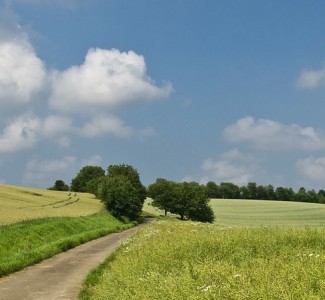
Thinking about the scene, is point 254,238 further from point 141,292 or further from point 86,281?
point 141,292

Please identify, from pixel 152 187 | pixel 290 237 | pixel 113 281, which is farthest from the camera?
pixel 152 187

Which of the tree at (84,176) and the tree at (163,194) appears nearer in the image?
the tree at (163,194)

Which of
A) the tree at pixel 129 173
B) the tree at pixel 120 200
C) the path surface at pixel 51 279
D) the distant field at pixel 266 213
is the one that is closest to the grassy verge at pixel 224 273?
the path surface at pixel 51 279

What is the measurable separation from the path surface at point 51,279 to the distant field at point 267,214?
73496mm

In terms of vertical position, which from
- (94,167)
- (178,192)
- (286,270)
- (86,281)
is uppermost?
(94,167)

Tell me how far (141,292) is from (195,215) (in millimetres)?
117944

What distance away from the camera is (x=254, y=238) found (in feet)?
64.4

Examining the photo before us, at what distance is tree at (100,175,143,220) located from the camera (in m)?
90.6

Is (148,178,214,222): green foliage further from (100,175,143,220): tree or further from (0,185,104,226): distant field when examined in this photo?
(100,175,143,220): tree

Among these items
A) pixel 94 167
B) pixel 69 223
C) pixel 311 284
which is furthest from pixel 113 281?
pixel 94 167

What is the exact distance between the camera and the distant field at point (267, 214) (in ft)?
338

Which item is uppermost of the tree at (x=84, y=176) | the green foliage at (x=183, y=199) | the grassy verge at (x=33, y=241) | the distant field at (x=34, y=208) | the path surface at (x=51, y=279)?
the tree at (x=84, y=176)

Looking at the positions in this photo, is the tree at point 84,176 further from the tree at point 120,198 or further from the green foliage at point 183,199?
the tree at point 120,198

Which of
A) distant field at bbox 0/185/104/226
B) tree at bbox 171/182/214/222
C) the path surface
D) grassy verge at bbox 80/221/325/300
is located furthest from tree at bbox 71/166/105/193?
grassy verge at bbox 80/221/325/300
